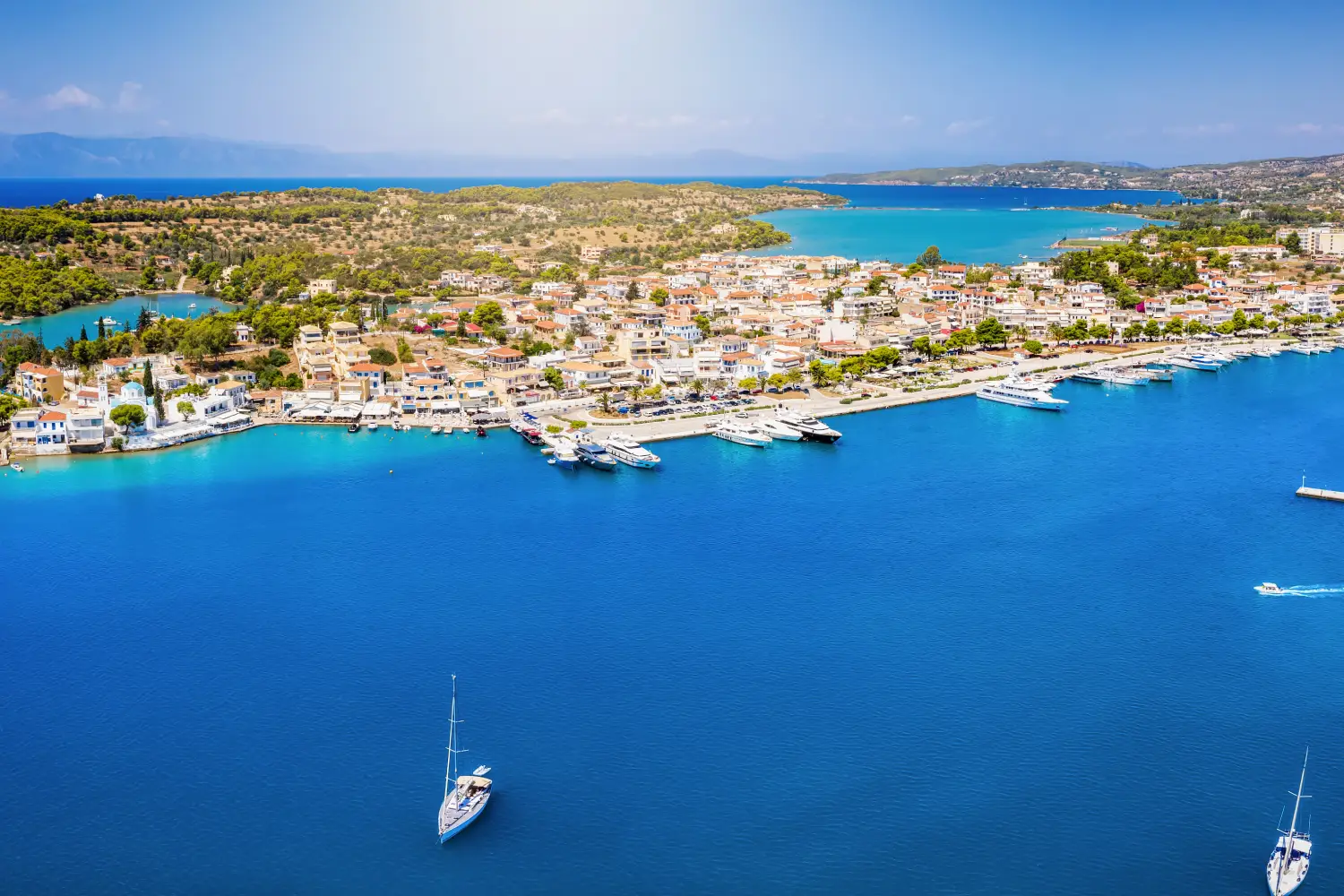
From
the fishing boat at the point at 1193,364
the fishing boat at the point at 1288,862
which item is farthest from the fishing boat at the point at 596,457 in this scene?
the fishing boat at the point at 1193,364

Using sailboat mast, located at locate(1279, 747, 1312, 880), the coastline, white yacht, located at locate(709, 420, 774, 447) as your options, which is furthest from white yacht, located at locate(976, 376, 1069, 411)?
sailboat mast, located at locate(1279, 747, 1312, 880)

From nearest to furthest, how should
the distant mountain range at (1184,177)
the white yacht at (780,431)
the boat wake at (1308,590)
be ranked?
the boat wake at (1308,590)
the white yacht at (780,431)
the distant mountain range at (1184,177)

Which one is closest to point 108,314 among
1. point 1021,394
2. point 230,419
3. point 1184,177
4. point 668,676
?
point 230,419

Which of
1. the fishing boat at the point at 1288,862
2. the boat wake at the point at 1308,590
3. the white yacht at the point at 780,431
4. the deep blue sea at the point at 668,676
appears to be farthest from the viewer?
the white yacht at the point at 780,431

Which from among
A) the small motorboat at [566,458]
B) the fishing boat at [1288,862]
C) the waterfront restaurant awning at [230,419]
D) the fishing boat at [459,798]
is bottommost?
the fishing boat at [1288,862]

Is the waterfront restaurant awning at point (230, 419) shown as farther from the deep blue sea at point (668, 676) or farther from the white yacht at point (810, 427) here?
the white yacht at point (810, 427)

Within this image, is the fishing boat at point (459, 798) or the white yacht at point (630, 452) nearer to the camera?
the fishing boat at point (459, 798)

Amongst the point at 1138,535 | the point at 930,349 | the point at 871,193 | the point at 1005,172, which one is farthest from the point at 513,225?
the point at 1005,172
